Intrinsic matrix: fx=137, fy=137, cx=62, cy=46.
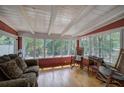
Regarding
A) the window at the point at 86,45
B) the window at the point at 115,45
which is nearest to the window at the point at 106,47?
the window at the point at 115,45

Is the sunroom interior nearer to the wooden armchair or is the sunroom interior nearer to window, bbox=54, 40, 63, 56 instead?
window, bbox=54, 40, 63, 56

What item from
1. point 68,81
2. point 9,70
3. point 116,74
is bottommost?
point 68,81

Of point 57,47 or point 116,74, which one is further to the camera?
point 57,47

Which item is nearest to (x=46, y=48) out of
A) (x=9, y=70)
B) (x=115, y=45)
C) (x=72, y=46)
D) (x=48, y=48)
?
(x=48, y=48)

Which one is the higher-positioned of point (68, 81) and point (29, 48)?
point (29, 48)

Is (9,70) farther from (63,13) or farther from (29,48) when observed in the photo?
Result: (29,48)

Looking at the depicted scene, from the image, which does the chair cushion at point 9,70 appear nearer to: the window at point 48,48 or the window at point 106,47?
the window at point 106,47

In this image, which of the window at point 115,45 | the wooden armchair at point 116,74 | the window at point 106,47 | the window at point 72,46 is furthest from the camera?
the window at point 72,46

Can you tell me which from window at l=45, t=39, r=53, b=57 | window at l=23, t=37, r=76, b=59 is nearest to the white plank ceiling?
window at l=23, t=37, r=76, b=59

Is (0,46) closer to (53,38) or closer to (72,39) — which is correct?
(53,38)

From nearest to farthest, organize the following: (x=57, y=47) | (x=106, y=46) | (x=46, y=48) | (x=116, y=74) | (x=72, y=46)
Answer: (x=116, y=74), (x=106, y=46), (x=46, y=48), (x=57, y=47), (x=72, y=46)
